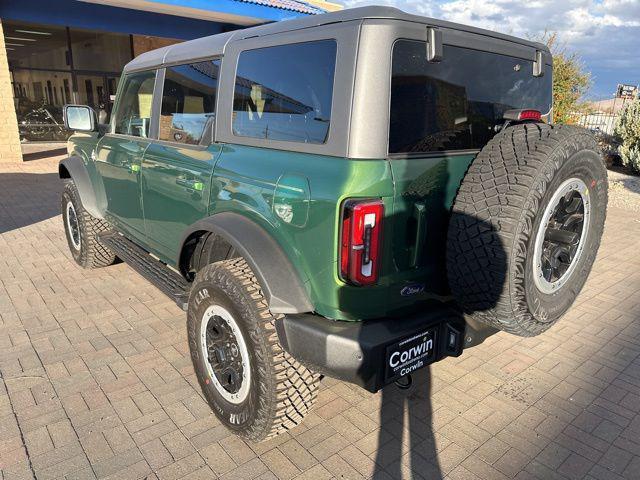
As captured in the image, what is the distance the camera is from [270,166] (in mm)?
2238

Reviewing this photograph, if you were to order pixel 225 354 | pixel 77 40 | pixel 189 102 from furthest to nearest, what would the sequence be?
1. pixel 77 40
2. pixel 189 102
3. pixel 225 354

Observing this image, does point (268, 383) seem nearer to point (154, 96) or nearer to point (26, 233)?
point (154, 96)

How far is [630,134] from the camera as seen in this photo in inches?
419

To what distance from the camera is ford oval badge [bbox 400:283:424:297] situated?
7.05 ft

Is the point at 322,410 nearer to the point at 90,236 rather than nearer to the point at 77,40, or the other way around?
the point at 90,236

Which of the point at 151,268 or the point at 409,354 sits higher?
the point at 409,354

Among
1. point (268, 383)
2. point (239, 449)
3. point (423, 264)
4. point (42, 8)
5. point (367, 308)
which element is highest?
point (42, 8)

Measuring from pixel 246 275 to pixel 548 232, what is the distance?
1.52 metres

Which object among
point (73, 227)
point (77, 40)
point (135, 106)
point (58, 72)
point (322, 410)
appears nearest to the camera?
point (322, 410)

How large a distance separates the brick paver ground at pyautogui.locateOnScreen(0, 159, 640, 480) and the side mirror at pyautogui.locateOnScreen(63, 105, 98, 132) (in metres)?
1.55

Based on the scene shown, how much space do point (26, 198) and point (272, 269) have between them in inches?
313

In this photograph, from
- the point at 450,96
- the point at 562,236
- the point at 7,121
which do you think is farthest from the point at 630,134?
the point at 7,121

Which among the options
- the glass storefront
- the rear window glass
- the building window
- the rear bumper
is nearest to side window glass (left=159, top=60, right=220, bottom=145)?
the rear window glass

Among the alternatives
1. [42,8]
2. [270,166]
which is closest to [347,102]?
[270,166]
